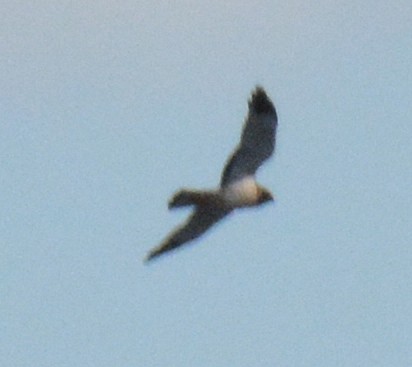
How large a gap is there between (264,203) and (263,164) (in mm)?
524

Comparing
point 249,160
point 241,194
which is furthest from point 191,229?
point 249,160

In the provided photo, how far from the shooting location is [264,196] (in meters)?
56.1

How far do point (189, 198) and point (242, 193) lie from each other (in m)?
0.89

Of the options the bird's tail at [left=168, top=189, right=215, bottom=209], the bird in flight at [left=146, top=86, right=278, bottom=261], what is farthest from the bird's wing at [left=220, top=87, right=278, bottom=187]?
the bird's tail at [left=168, top=189, right=215, bottom=209]

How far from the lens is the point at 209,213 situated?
56562mm

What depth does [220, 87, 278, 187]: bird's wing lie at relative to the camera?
2201 inches

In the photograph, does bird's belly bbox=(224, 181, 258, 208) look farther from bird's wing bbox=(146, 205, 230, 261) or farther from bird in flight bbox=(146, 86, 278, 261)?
bird's wing bbox=(146, 205, 230, 261)

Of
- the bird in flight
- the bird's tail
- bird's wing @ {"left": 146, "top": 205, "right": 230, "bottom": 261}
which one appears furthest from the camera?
bird's wing @ {"left": 146, "top": 205, "right": 230, "bottom": 261}

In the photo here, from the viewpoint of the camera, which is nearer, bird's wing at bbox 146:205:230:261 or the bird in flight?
the bird in flight

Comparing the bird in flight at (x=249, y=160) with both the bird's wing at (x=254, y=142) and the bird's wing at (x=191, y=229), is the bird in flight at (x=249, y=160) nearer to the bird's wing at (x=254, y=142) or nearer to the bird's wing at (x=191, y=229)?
the bird's wing at (x=254, y=142)

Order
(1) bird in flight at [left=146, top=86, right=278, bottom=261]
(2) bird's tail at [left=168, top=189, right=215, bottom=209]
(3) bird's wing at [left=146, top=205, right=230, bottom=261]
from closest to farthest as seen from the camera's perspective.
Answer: (2) bird's tail at [left=168, top=189, right=215, bottom=209], (1) bird in flight at [left=146, top=86, right=278, bottom=261], (3) bird's wing at [left=146, top=205, right=230, bottom=261]

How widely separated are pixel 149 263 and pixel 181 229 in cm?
66

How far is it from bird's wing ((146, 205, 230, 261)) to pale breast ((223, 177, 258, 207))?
299mm

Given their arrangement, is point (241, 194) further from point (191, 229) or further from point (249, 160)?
point (191, 229)
